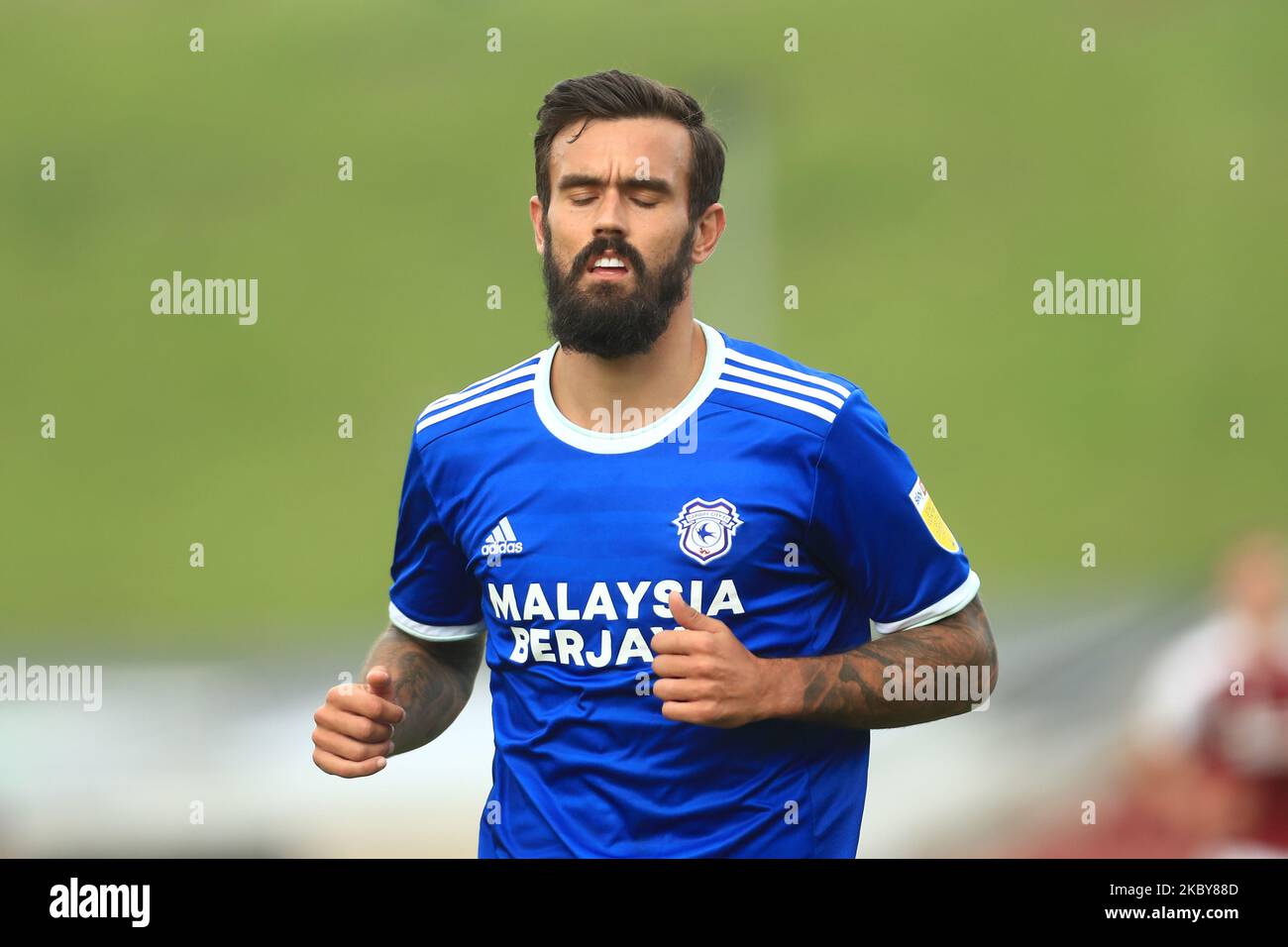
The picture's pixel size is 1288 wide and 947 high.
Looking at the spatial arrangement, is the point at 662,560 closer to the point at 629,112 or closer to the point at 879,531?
the point at 879,531

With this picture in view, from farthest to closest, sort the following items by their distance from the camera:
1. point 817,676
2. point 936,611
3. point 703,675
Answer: point 936,611 < point 817,676 < point 703,675

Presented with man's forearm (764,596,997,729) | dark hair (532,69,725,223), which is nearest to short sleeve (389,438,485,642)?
dark hair (532,69,725,223)

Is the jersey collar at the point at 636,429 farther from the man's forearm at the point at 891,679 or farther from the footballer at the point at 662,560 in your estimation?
the man's forearm at the point at 891,679

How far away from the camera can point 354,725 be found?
2.74 m

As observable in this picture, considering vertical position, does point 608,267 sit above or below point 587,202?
below

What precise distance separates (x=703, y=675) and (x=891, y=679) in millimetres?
424

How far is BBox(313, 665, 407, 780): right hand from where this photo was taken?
8.98 feet

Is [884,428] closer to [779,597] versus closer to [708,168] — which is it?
[779,597]

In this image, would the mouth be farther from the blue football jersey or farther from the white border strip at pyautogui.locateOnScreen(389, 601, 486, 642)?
the white border strip at pyautogui.locateOnScreen(389, 601, 486, 642)

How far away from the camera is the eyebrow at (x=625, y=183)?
2881 millimetres

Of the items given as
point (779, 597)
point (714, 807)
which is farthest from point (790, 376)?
point (714, 807)

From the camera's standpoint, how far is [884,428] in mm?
2885

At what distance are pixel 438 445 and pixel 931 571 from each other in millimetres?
1113

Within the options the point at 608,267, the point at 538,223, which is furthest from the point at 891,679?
the point at 538,223
